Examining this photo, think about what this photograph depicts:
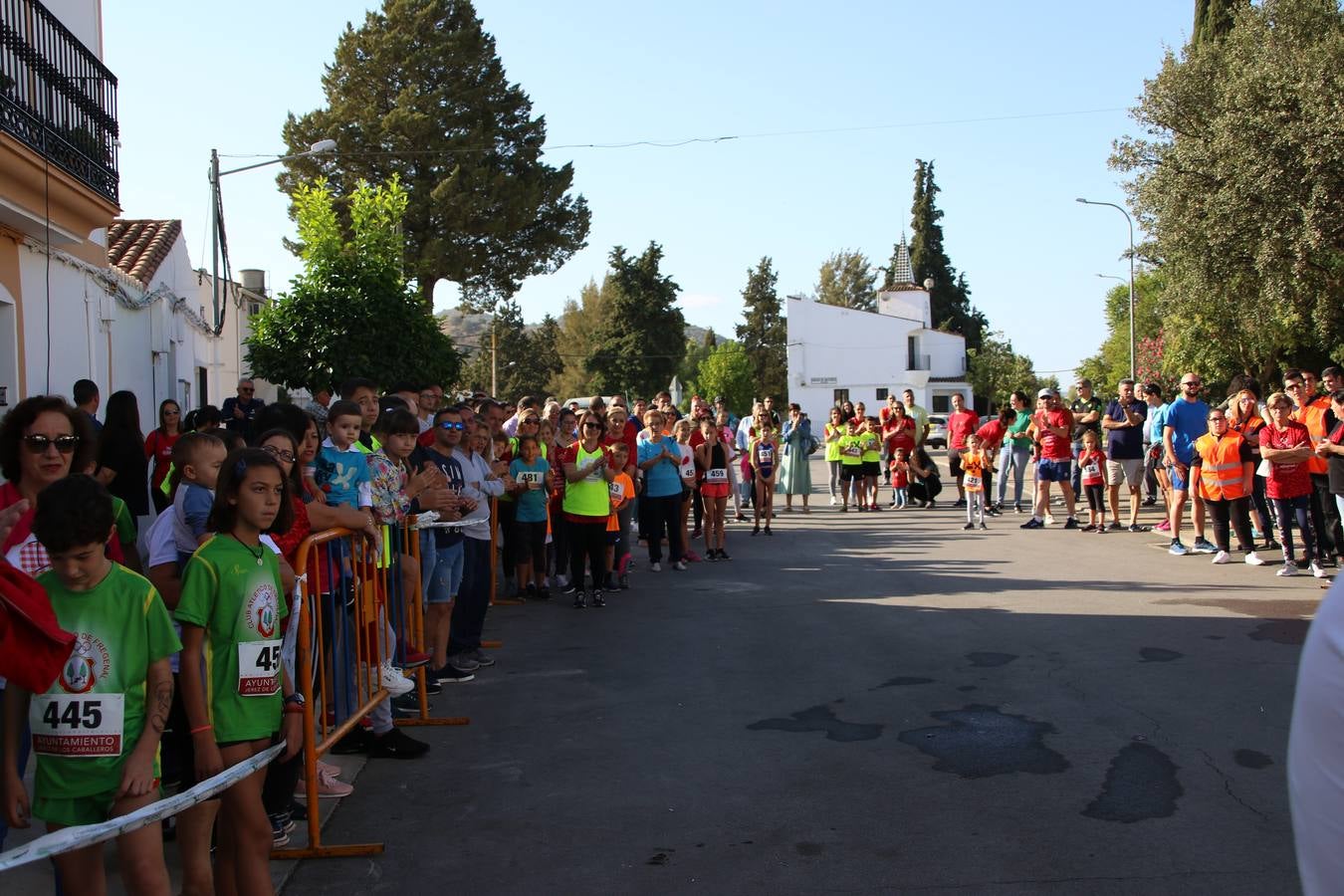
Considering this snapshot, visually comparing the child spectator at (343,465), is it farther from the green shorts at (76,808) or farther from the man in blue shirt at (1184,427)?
the man in blue shirt at (1184,427)

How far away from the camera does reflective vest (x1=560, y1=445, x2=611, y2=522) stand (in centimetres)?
1123

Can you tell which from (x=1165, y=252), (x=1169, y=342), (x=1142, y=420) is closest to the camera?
(x=1142, y=420)

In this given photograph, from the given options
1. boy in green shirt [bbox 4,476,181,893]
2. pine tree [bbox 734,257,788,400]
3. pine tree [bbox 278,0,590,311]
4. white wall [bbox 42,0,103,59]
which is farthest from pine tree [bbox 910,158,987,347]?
boy in green shirt [bbox 4,476,181,893]

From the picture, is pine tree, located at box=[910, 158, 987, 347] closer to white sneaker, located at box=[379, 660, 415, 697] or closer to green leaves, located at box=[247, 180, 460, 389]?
green leaves, located at box=[247, 180, 460, 389]

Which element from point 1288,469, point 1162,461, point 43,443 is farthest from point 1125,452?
point 43,443

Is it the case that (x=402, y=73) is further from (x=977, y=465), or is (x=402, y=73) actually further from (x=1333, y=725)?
(x=1333, y=725)

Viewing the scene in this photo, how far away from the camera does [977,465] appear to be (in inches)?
697

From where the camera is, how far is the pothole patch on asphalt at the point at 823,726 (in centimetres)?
639

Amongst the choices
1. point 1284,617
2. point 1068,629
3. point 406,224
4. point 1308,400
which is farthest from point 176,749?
point 406,224

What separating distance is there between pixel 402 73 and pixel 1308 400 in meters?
35.6

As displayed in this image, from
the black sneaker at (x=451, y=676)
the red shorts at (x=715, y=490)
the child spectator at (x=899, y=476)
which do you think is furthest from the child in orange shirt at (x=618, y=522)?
the child spectator at (x=899, y=476)

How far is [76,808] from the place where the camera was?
3.45 m

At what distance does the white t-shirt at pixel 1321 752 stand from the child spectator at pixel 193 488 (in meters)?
4.06

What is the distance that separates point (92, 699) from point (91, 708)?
0.02m
